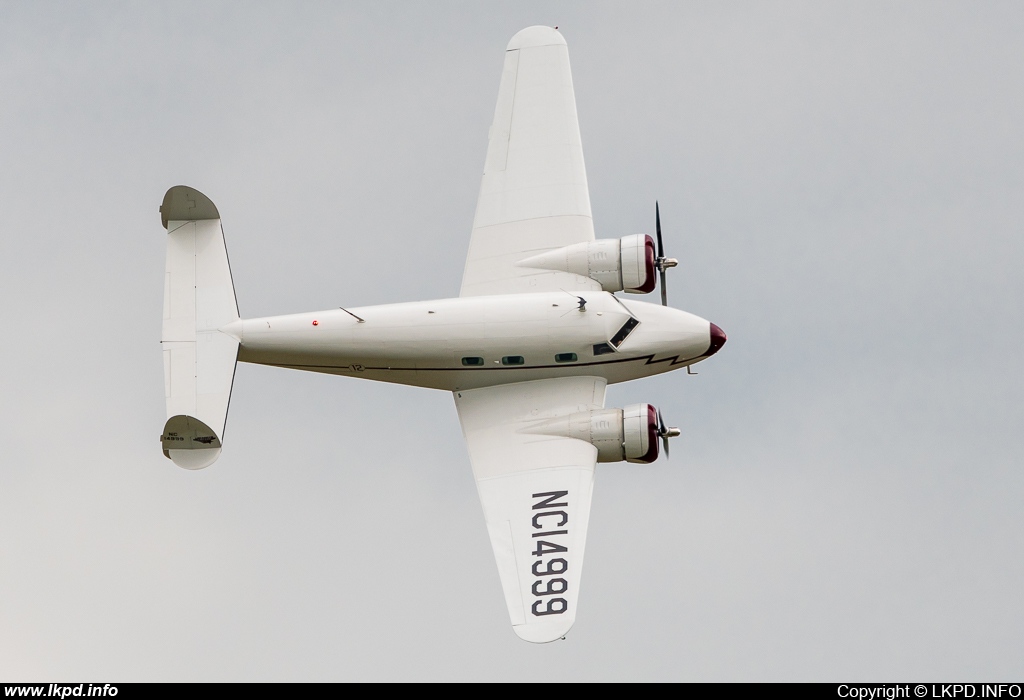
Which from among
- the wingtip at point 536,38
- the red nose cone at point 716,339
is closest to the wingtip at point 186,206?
the wingtip at point 536,38

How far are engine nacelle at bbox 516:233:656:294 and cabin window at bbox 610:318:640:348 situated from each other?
63.9 inches

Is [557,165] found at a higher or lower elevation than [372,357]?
higher

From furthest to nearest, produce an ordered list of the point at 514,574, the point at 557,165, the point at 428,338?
the point at 557,165 < the point at 428,338 < the point at 514,574

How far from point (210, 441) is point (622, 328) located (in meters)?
11.8

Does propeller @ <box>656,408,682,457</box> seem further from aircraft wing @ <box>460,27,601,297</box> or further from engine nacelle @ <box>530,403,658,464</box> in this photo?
aircraft wing @ <box>460,27,601,297</box>

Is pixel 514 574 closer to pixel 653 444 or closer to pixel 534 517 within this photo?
pixel 534 517

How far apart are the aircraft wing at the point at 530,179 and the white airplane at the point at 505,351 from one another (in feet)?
0.37

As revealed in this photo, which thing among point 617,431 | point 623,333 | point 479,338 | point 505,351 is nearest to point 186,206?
point 479,338

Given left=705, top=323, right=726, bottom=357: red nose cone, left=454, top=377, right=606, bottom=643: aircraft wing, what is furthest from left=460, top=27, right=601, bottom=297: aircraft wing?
left=705, top=323, right=726, bottom=357: red nose cone

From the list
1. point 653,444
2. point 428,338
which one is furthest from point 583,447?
point 428,338

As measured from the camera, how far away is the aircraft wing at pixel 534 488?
3978 cm

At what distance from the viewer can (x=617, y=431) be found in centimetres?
4250

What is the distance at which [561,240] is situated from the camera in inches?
1796

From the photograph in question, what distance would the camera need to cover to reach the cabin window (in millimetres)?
43438
